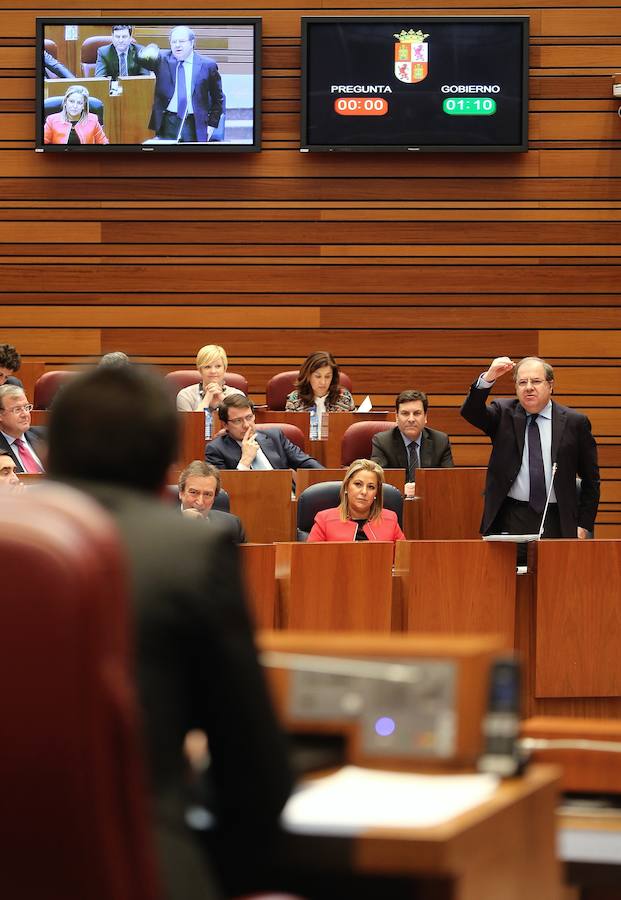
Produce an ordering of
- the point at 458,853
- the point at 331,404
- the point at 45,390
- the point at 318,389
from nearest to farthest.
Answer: the point at 458,853, the point at 45,390, the point at 318,389, the point at 331,404

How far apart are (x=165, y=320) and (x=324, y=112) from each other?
172cm

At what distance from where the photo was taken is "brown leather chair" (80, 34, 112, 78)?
8938 mm

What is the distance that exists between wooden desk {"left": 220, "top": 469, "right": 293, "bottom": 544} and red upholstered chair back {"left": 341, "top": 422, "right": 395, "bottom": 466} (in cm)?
117

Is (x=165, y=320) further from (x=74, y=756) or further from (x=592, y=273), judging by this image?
(x=74, y=756)

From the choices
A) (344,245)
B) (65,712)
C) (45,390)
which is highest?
(344,245)

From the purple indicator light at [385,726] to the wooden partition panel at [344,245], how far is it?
7853 mm

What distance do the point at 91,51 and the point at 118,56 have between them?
18 cm

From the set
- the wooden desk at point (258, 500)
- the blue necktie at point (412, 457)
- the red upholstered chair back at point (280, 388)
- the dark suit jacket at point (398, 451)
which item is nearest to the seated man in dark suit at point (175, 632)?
the wooden desk at point (258, 500)

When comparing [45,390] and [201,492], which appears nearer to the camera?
[201,492]

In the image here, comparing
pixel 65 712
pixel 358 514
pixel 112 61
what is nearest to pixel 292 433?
pixel 358 514

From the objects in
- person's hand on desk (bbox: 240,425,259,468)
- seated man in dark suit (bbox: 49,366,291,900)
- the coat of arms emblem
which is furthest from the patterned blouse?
seated man in dark suit (bbox: 49,366,291,900)

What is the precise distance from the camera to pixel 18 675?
1.02 metres

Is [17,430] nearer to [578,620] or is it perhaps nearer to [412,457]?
[412,457]

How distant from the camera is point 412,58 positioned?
885 cm
